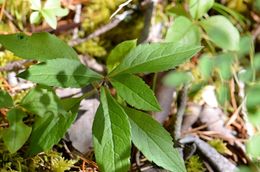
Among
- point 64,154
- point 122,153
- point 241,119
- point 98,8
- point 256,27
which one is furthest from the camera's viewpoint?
point 256,27

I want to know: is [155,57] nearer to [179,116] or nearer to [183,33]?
[183,33]

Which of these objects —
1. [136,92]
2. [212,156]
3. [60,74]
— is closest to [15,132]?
[60,74]

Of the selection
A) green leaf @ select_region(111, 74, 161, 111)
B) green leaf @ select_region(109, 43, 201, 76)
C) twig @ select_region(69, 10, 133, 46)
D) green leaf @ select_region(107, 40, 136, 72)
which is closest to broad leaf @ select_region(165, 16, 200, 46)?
green leaf @ select_region(107, 40, 136, 72)

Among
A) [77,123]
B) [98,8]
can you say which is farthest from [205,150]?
[98,8]

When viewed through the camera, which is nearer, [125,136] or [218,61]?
[125,136]

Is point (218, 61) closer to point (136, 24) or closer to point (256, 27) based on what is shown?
point (136, 24)

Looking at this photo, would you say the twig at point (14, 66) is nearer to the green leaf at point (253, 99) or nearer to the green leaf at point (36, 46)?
the green leaf at point (36, 46)

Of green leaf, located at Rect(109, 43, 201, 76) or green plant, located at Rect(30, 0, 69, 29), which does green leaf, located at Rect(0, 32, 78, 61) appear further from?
green plant, located at Rect(30, 0, 69, 29)

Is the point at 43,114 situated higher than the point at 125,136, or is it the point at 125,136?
the point at 43,114
